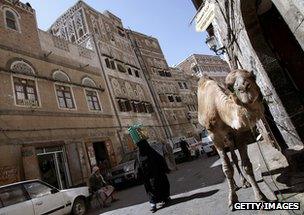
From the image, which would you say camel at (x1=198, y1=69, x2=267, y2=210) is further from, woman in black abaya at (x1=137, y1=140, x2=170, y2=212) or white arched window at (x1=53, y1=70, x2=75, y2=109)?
white arched window at (x1=53, y1=70, x2=75, y2=109)

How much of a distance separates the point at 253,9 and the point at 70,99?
1678 cm

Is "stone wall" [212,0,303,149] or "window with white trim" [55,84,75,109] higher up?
"window with white trim" [55,84,75,109]

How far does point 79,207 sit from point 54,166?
7229 mm

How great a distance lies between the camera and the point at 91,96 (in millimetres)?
23438

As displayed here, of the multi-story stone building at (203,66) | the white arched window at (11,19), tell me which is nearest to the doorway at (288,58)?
the white arched window at (11,19)

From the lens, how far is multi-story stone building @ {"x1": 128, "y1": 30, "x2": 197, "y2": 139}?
3847cm

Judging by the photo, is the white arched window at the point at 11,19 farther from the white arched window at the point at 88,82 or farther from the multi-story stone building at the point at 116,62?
the multi-story stone building at the point at 116,62

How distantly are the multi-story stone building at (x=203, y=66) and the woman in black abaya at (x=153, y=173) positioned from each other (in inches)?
2040

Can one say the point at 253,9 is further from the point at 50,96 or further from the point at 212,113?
the point at 50,96

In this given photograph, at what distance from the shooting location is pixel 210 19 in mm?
10102

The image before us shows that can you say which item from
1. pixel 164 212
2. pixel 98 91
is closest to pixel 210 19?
pixel 164 212

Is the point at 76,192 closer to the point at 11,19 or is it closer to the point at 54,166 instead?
the point at 54,166

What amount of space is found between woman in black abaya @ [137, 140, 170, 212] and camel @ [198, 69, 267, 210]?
2.11m

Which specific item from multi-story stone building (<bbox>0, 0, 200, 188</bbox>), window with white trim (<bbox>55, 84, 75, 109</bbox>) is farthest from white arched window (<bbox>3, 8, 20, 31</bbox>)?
window with white trim (<bbox>55, 84, 75, 109</bbox>)
